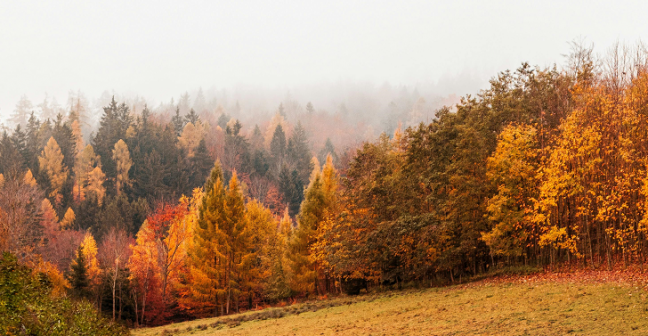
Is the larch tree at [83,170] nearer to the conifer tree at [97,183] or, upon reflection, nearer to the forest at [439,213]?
the conifer tree at [97,183]

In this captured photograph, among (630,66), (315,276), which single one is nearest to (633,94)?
(630,66)

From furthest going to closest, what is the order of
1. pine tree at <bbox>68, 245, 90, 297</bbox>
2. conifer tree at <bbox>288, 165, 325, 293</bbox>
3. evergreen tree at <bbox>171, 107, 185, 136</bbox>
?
evergreen tree at <bbox>171, 107, 185, 136</bbox>
pine tree at <bbox>68, 245, 90, 297</bbox>
conifer tree at <bbox>288, 165, 325, 293</bbox>

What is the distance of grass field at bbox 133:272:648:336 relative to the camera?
47.0ft

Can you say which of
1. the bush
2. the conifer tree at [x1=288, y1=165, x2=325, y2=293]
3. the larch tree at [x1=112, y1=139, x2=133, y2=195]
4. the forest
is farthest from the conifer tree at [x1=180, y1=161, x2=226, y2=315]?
the larch tree at [x1=112, y1=139, x2=133, y2=195]

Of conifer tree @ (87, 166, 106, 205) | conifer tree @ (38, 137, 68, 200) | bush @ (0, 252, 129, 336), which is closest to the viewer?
bush @ (0, 252, 129, 336)

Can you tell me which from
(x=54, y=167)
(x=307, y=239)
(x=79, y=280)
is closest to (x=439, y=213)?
(x=307, y=239)

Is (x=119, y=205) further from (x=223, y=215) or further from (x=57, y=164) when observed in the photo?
(x=223, y=215)

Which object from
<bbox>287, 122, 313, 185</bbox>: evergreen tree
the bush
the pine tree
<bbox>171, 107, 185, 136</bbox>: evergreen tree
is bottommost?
the pine tree

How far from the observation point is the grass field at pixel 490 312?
14320mm

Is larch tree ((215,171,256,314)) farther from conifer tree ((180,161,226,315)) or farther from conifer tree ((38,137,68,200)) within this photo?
conifer tree ((38,137,68,200))

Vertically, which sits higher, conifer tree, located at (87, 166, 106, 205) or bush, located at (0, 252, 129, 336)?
conifer tree, located at (87, 166, 106, 205)

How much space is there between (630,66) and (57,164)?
310 ft

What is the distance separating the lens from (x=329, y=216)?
38.3 meters

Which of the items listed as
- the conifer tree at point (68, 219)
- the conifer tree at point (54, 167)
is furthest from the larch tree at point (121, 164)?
the conifer tree at point (68, 219)
